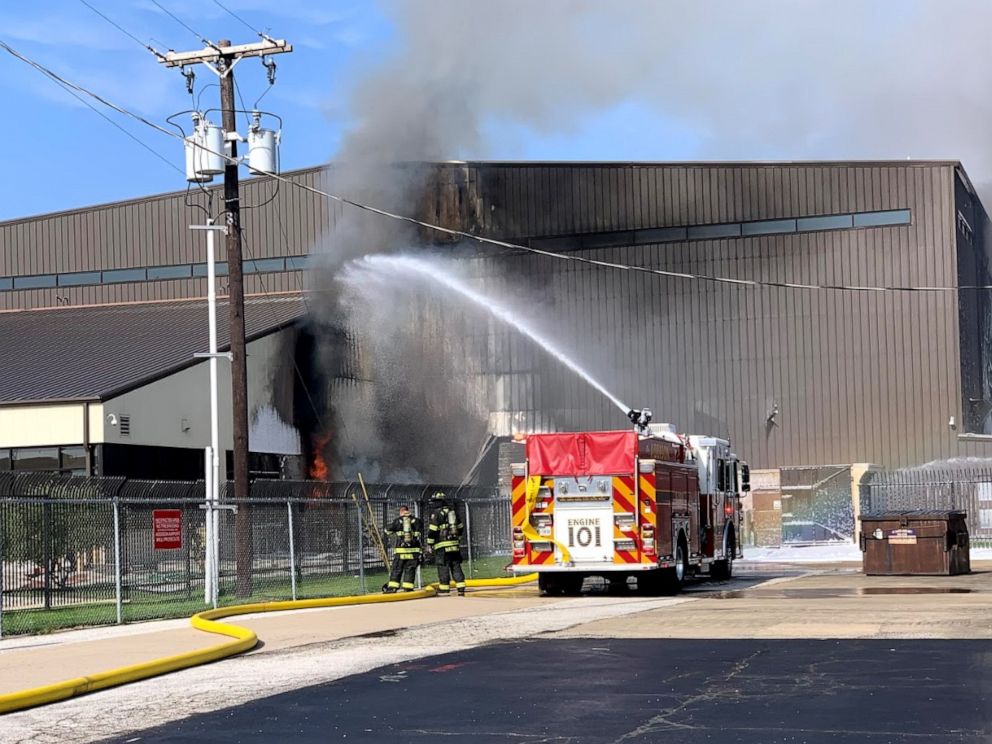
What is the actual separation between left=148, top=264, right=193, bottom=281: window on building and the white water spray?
353 inches

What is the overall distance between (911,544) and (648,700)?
61.0ft

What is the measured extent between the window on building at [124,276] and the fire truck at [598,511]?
2955cm

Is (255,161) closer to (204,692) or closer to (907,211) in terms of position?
(204,692)

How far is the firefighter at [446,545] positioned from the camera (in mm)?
24219

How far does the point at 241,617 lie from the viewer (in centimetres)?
2008

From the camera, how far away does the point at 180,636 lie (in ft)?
53.7

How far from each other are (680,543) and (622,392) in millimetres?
20162

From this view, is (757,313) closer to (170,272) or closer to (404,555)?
(170,272)

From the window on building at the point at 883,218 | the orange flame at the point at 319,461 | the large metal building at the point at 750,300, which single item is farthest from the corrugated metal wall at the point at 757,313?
the orange flame at the point at 319,461

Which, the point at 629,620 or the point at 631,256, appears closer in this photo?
the point at 629,620

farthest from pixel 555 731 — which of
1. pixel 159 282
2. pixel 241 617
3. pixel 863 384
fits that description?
pixel 159 282

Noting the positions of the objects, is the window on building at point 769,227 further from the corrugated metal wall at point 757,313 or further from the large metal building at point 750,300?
the corrugated metal wall at point 757,313

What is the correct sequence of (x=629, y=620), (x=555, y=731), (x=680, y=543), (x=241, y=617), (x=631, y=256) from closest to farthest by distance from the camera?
(x=555, y=731)
(x=629, y=620)
(x=241, y=617)
(x=680, y=543)
(x=631, y=256)

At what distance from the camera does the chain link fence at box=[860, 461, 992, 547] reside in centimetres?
3941
